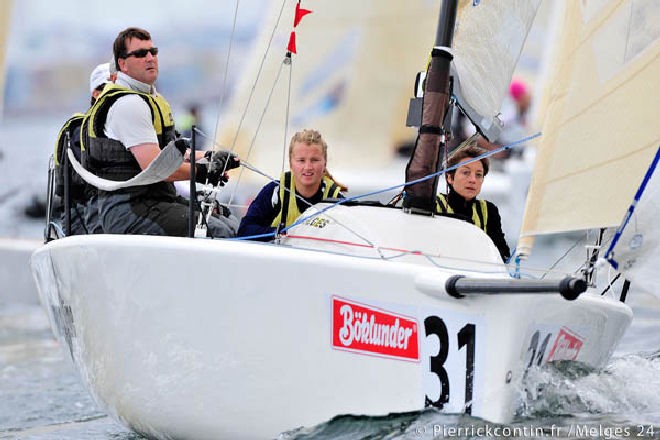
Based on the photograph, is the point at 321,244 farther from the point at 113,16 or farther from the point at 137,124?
the point at 113,16

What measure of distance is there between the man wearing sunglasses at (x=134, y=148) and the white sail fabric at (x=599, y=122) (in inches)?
37.9

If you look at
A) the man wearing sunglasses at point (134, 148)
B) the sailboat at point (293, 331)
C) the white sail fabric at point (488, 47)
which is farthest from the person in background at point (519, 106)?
the sailboat at point (293, 331)

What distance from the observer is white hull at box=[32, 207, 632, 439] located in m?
3.45

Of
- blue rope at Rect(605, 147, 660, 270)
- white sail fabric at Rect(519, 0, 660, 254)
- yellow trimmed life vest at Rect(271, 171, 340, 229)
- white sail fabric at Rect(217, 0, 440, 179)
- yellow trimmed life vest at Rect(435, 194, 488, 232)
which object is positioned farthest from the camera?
white sail fabric at Rect(217, 0, 440, 179)

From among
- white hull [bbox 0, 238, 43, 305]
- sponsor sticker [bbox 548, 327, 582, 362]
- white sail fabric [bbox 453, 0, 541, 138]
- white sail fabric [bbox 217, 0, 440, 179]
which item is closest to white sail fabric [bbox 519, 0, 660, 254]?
white sail fabric [bbox 453, 0, 541, 138]

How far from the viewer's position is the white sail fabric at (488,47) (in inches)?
166

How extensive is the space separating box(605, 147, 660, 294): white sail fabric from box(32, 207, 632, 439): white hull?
0.80 ft

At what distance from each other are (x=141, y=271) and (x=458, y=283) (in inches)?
32.8

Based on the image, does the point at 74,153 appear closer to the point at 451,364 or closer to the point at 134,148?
the point at 134,148

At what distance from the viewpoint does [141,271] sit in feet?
11.6

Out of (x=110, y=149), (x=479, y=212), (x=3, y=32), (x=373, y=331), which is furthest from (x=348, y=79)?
(x=373, y=331)

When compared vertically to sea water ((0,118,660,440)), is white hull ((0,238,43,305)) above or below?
below

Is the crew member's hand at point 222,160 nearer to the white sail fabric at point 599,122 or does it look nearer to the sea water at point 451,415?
the sea water at point 451,415

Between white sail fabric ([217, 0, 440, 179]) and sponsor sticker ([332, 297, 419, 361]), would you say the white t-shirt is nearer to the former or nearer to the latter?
sponsor sticker ([332, 297, 419, 361])
